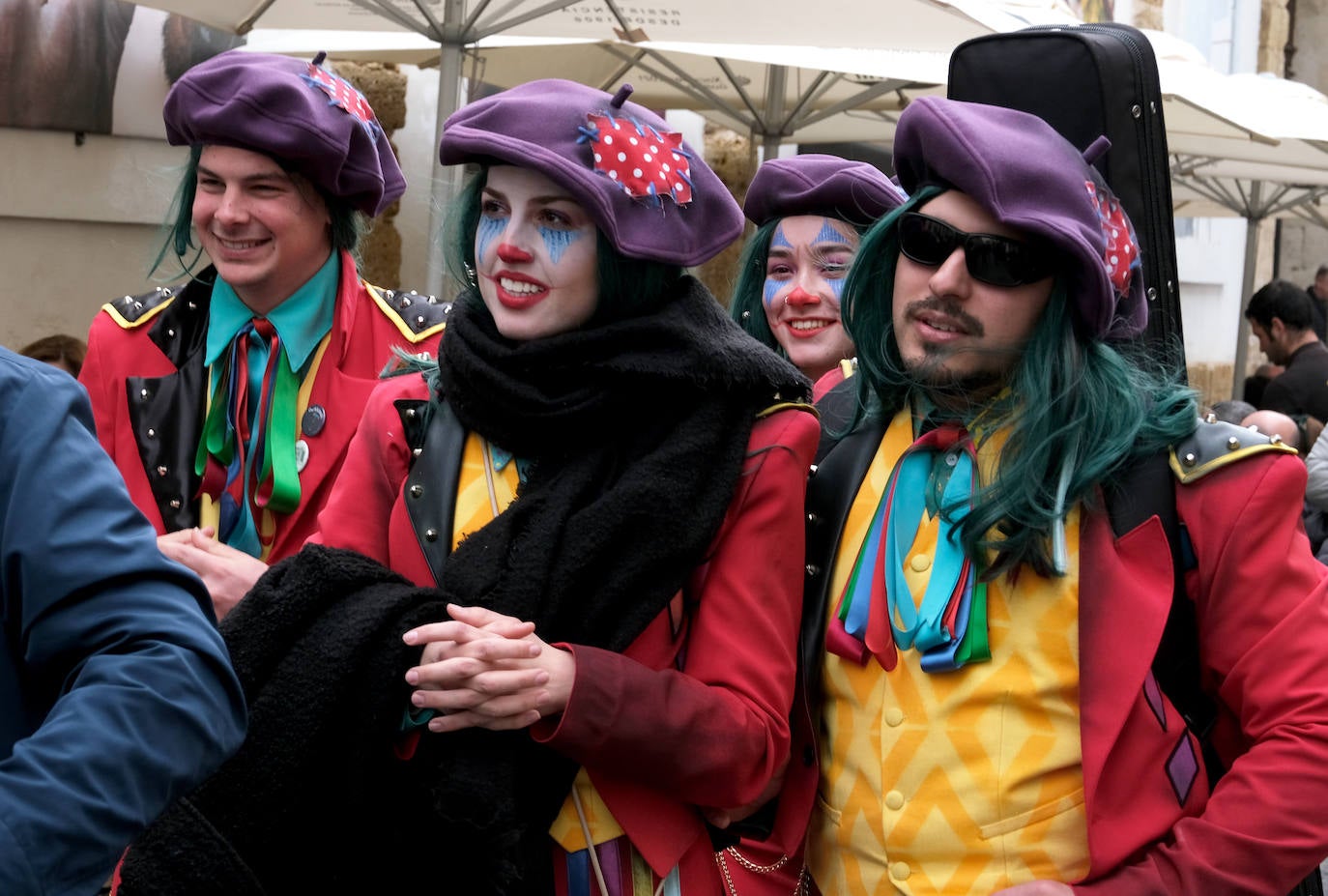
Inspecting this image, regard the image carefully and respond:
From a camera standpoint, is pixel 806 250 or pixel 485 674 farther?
pixel 806 250

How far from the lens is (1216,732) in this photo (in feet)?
7.63

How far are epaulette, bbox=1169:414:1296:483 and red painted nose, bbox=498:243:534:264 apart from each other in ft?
3.12

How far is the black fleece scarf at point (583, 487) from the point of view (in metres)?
2.17

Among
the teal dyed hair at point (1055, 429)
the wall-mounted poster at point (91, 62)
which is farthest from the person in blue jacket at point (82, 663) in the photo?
the wall-mounted poster at point (91, 62)

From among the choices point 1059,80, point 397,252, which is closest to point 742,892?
point 1059,80

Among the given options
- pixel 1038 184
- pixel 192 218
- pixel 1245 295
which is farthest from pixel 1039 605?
pixel 1245 295

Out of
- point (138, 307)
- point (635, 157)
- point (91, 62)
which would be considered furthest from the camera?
point (91, 62)

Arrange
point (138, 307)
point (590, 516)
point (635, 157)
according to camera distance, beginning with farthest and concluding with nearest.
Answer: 1. point (138, 307)
2. point (635, 157)
3. point (590, 516)

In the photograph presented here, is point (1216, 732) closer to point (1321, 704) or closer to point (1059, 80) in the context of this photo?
point (1321, 704)

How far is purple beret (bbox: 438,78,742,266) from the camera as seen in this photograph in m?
2.31

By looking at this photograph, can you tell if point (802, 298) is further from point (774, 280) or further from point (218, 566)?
point (218, 566)

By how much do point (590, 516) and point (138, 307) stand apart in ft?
4.86

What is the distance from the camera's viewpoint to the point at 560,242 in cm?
238

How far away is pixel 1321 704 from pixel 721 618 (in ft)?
2.60
